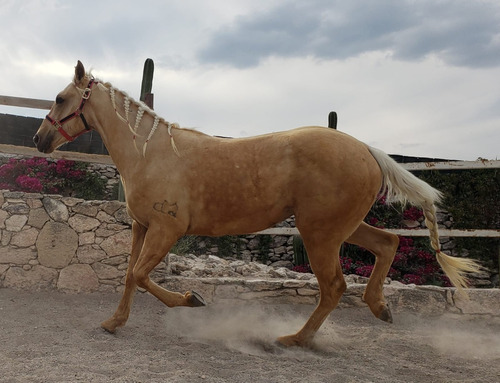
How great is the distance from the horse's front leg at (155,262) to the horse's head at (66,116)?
113 centimetres

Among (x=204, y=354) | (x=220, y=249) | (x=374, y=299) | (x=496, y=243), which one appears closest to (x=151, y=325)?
(x=204, y=354)

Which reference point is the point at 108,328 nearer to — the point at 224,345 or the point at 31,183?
the point at 224,345

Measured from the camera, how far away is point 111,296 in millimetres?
5113

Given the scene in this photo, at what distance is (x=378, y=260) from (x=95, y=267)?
3178 millimetres

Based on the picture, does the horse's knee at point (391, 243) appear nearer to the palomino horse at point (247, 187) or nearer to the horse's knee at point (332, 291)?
the palomino horse at point (247, 187)

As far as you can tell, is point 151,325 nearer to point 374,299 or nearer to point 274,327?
point 274,327

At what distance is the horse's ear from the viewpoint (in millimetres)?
3728

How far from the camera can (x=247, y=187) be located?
343 cm

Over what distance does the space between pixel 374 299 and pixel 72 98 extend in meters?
2.91

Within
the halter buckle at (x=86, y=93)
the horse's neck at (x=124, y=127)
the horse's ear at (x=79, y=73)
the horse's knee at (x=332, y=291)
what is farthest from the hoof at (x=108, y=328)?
the horse's ear at (x=79, y=73)

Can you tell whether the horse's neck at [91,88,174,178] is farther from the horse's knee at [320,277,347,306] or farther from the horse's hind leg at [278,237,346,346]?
the horse's knee at [320,277,347,306]

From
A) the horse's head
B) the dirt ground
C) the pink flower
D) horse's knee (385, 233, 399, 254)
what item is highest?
the horse's head

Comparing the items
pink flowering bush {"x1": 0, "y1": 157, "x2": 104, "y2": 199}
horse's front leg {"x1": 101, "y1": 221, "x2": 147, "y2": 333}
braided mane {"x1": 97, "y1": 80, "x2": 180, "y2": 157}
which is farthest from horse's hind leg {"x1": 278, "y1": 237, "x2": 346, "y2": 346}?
pink flowering bush {"x1": 0, "y1": 157, "x2": 104, "y2": 199}

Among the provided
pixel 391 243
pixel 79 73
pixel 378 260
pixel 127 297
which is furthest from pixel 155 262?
pixel 391 243
